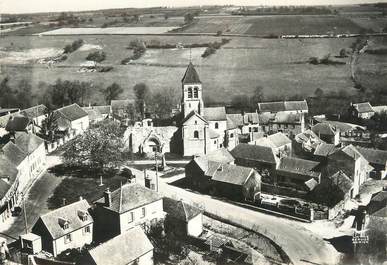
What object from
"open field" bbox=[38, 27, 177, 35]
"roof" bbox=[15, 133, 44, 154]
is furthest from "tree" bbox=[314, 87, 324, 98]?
"roof" bbox=[15, 133, 44, 154]

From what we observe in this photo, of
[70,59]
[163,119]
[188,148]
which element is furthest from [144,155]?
[70,59]

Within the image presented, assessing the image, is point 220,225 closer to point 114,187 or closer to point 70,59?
point 114,187

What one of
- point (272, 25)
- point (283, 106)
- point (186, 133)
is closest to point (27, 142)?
point (186, 133)

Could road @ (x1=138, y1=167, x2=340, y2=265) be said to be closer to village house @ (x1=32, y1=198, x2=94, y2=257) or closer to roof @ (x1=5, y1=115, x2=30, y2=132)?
village house @ (x1=32, y1=198, x2=94, y2=257)

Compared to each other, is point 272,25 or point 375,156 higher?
point 272,25

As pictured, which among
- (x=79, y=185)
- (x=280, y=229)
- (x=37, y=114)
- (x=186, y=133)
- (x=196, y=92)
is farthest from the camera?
(x=37, y=114)

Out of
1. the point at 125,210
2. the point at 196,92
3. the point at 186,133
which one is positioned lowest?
the point at 125,210

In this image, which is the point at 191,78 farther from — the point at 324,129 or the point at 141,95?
the point at 324,129

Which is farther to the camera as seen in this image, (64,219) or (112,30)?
(112,30)
